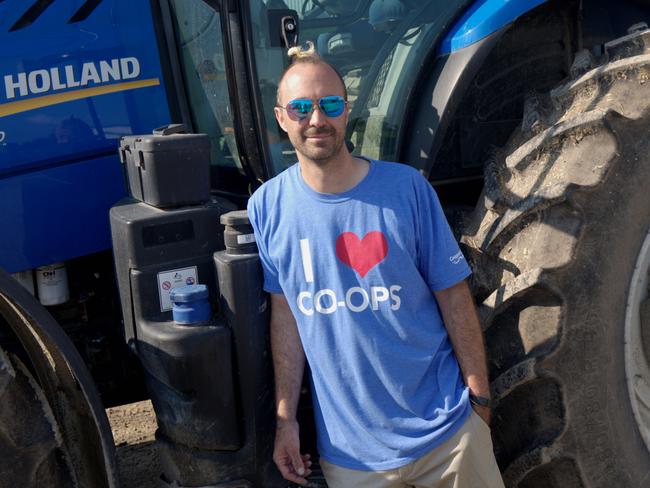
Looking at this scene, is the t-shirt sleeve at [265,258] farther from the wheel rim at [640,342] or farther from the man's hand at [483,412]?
the wheel rim at [640,342]

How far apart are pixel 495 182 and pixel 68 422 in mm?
1377

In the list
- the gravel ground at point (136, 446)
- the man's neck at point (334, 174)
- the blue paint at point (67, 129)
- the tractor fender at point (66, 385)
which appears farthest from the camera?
the gravel ground at point (136, 446)

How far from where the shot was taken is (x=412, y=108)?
9.19 ft

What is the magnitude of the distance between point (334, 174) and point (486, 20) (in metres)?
0.86

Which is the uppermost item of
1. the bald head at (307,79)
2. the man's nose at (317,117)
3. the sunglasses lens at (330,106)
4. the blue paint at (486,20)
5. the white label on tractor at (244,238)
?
the blue paint at (486,20)

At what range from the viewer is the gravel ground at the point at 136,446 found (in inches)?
130

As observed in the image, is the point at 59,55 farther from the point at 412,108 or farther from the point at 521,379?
the point at 521,379

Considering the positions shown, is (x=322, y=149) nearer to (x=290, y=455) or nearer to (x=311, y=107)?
(x=311, y=107)

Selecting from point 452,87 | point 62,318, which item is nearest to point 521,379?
point 452,87

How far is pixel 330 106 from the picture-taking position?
6.95 ft

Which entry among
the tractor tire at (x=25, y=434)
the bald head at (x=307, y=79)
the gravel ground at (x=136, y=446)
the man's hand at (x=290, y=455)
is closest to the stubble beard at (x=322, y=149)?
the bald head at (x=307, y=79)

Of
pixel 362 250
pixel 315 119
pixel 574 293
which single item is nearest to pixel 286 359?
pixel 362 250

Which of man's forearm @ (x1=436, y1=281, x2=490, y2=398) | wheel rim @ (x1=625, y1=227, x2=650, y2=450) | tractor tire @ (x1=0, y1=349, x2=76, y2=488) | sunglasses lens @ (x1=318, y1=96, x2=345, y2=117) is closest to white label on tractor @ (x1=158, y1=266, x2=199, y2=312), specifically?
tractor tire @ (x1=0, y1=349, x2=76, y2=488)

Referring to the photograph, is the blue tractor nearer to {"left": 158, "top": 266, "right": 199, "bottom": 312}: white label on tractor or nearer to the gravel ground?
{"left": 158, "top": 266, "right": 199, "bottom": 312}: white label on tractor
